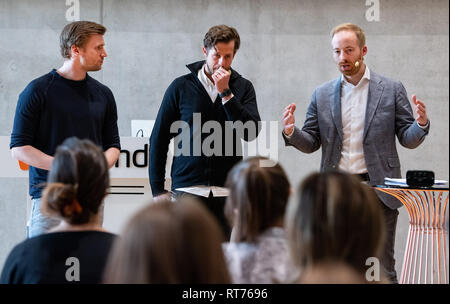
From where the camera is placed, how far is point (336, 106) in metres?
3.23

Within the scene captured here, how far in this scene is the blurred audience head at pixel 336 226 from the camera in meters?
1.32

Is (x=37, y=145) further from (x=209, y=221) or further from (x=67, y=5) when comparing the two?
(x=67, y=5)

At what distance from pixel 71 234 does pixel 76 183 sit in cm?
16

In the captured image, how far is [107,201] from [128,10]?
8.20 ft

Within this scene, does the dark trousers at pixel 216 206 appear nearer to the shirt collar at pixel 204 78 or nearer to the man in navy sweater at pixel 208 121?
the man in navy sweater at pixel 208 121

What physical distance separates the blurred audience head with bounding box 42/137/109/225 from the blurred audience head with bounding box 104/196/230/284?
24.5 inches

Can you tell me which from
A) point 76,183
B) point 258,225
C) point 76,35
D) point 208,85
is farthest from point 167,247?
point 76,35

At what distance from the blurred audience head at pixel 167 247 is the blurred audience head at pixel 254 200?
0.50m

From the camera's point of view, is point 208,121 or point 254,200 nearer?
point 254,200

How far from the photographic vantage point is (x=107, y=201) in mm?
3910

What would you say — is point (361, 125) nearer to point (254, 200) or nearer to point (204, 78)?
point (204, 78)

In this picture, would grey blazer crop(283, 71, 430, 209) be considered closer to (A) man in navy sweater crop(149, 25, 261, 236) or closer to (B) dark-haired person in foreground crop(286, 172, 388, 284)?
(A) man in navy sweater crop(149, 25, 261, 236)

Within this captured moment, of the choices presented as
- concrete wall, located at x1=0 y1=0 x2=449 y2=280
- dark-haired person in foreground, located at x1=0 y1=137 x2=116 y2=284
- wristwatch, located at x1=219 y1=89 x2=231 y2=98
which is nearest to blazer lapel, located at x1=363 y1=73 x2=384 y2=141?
wristwatch, located at x1=219 y1=89 x2=231 y2=98
